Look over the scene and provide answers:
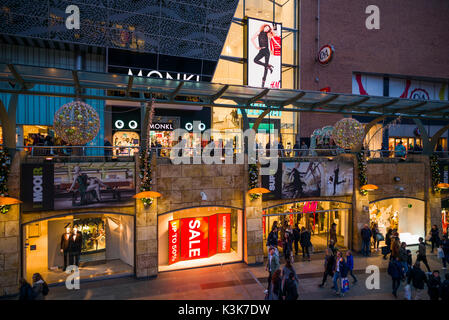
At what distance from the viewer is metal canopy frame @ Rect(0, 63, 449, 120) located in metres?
9.12

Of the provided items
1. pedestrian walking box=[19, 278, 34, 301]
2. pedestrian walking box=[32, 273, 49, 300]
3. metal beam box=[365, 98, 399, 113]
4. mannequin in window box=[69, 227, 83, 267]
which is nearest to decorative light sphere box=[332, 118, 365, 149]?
metal beam box=[365, 98, 399, 113]

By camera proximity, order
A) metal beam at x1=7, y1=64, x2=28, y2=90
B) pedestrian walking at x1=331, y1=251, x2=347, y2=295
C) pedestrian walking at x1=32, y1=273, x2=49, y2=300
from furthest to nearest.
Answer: pedestrian walking at x1=331, y1=251, x2=347, y2=295 → metal beam at x1=7, y1=64, x2=28, y2=90 → pedestrian walking at x1=32, y1=273, x2=49, y2=300

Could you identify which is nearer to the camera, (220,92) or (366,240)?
(220,92)

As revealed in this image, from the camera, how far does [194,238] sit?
1280 cm

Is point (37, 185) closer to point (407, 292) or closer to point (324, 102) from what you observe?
point (324, 102)

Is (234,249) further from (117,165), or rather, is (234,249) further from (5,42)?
(5,42)

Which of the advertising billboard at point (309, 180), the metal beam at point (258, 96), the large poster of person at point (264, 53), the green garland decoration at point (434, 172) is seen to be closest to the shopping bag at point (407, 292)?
the advertising billboard at point (309, 180)

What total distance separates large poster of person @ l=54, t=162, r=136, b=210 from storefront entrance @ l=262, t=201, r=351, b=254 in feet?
21.2

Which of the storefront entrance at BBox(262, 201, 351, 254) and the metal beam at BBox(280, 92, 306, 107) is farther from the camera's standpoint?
the storefront entrance at BBox(262, 201, 351, 254)

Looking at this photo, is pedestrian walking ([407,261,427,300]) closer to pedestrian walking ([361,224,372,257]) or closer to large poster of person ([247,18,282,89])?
pedestrian walking ([361,224,372,257])

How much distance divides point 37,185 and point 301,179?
Result: 35.6 feet

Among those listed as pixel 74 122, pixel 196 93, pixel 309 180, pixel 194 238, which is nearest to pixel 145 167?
pixel 196 93

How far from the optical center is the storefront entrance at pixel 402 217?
1622 cm

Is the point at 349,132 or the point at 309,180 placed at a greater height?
the point at 349,132
